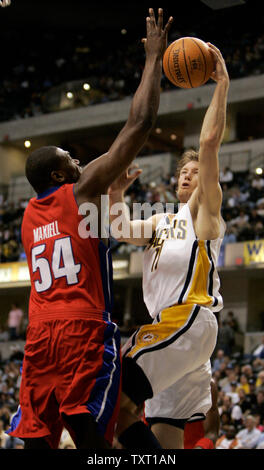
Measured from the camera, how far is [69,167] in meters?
3.44

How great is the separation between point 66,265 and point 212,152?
1.04 meters

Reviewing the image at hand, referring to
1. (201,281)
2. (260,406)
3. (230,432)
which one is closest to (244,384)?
(260,406)

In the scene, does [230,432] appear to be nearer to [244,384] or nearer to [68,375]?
[244,384]

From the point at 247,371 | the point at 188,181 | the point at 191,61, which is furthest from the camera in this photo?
the point at 247,371

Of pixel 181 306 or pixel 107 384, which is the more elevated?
pixel 181 306

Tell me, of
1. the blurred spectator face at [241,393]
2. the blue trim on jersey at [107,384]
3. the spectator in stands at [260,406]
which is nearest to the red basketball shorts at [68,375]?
the blue trim on jersey at [107,384]

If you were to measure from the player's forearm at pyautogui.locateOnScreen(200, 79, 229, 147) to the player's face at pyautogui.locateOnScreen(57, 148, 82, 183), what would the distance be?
699 millimetres

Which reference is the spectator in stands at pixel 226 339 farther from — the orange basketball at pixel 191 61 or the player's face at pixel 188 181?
the orange basketball at pixel 191 61

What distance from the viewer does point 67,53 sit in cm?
2339

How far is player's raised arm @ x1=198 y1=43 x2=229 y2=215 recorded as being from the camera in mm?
3585

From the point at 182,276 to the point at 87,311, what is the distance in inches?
30.8

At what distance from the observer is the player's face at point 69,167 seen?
3.41 meters

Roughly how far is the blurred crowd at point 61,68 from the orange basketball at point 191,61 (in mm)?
15404
